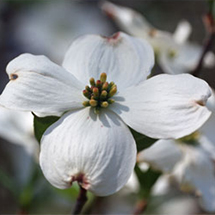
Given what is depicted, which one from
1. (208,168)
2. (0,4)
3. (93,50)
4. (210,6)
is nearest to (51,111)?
(93,50)

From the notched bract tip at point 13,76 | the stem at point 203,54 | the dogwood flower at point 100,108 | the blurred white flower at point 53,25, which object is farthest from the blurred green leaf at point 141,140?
the blurred white flower at point 53,25

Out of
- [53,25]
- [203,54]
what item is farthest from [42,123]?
[53,25]

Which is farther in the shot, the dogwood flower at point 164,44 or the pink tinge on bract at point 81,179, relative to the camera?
the dogwood flower at point 164,44

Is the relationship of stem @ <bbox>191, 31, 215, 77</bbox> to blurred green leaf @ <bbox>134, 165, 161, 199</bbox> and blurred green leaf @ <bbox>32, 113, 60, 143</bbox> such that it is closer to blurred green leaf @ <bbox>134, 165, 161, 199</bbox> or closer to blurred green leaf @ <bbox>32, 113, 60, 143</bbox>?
blurred green leaf @ <bbox>134, 165, 161, 199</bbox>

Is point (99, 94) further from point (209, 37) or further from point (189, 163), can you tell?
point (209, 37)

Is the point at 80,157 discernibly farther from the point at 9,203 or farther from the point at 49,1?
the point at 49,1

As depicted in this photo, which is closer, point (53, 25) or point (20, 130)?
point (20, 130)

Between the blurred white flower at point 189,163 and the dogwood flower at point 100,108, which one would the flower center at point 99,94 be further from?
the blurred white flower at point 189,163
